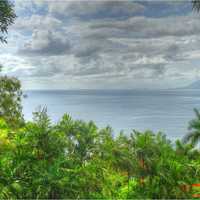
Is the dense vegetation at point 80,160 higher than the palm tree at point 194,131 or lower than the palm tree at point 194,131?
lower

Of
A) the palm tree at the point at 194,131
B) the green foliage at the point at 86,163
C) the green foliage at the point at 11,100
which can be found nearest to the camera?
the green foliage at the point at 86,163

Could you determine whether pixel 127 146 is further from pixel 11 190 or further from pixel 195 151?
pixel 11 190

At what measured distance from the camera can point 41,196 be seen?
69.7 ft

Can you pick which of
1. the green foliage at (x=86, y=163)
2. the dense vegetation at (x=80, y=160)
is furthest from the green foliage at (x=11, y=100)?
the green foliage at (x=86, y=163)

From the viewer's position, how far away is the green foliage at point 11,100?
4438 cm

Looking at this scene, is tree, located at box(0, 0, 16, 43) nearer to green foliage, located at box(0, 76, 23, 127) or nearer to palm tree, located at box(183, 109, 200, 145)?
green foliage, located at box(0, 76, 23, 127)

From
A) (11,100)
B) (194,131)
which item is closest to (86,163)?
(11,100)

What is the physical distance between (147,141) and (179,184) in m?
7.05

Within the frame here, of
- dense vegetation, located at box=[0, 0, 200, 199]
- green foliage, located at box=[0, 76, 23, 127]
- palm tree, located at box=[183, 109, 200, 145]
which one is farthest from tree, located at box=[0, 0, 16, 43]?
palm tree, located at box=[183, 109, 200, 145]

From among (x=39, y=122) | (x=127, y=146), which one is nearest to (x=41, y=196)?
(x=39, y=122)

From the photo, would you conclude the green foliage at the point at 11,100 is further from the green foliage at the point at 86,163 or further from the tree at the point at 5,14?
the tree at the point at 5,14

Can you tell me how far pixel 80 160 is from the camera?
3931 cm

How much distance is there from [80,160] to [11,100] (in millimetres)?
12777

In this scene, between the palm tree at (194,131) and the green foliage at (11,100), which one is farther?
the palm tree at (194,131)
